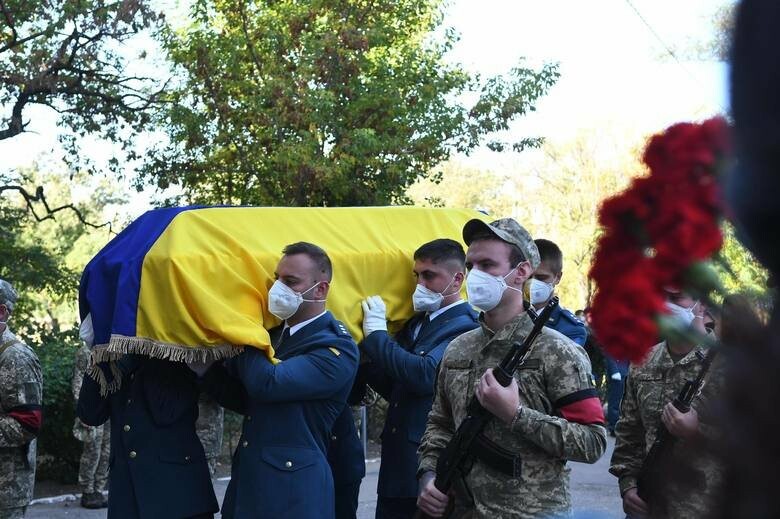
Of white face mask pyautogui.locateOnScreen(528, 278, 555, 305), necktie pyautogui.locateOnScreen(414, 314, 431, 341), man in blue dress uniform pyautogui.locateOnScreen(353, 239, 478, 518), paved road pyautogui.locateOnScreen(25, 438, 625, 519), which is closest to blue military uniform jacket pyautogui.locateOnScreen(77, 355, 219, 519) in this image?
man in blue dress uniform pyautogui.locateOnScreen(353, 239, 478, 518)

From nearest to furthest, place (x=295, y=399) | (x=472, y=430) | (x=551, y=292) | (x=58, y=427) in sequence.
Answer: (x=472, y=430), (x=295, y=399), (x=551, y=292), (x=58, y=427)

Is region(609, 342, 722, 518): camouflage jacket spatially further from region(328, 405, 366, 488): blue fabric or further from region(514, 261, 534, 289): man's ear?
region(328, 405, 366, 488): blue fabric

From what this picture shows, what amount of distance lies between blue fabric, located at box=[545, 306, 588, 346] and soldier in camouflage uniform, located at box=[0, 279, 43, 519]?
10.2 feet

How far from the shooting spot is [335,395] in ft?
17.5

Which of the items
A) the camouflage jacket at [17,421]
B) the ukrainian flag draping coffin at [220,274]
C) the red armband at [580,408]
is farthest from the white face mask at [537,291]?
the camouflage jacket at [17,421]

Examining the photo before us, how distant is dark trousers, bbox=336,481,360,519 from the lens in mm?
6039

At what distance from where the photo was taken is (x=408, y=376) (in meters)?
5.39

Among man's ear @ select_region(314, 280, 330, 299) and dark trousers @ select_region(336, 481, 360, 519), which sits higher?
man's ear @ select_region(314, 280, 330, 299)

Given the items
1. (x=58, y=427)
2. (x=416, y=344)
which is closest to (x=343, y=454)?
(x=416, y=344)

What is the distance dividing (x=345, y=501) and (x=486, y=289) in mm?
1997

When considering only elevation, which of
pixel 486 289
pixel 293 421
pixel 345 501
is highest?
pixel 486 289

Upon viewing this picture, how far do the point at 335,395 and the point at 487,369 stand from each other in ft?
4.12

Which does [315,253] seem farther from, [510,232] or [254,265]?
[510,232]

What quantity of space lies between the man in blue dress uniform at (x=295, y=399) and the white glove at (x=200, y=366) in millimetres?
102
